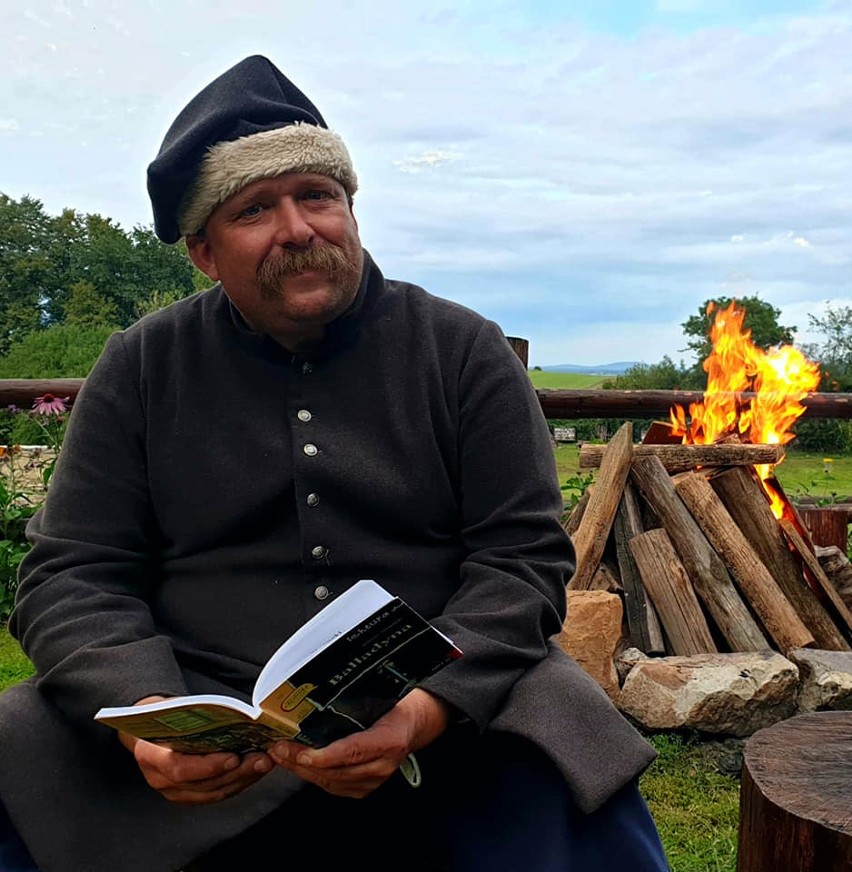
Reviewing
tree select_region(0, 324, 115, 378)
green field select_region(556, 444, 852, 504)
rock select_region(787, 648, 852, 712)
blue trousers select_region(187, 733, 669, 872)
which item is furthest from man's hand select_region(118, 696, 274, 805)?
tree select_region(0, 324, 115, 378)

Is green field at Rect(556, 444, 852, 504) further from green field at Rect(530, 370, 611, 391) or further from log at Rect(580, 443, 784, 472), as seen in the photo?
log at Rect(580, 443, 784, 472)

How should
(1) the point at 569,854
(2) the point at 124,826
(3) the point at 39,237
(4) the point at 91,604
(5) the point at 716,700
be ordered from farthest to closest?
(3) the point at 39,237 → (5) the point at 716,700 → (4) the point at 91,604 → (2) the point at 124,826 → (1) the point at 569,854

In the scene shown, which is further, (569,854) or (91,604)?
(91,604)

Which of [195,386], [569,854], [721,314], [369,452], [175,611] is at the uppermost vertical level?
[721,314]

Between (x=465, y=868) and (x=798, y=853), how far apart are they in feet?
2.05

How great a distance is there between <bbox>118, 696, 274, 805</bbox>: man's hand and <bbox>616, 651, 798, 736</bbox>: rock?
213 centimetres

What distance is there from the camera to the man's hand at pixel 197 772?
5.88ft

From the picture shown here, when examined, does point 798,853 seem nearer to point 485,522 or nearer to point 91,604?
point 485,522

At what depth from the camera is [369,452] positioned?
7.67 feet

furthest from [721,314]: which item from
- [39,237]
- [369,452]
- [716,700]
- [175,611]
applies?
[39,237]

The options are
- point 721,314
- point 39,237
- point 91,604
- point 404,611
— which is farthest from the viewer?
point 39,237

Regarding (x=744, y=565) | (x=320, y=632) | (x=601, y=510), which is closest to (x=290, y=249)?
(x=320, y=632)

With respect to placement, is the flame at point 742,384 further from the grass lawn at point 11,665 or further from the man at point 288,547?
the grass lawn at point 11,665

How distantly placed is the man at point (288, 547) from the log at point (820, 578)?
7.84 feet
